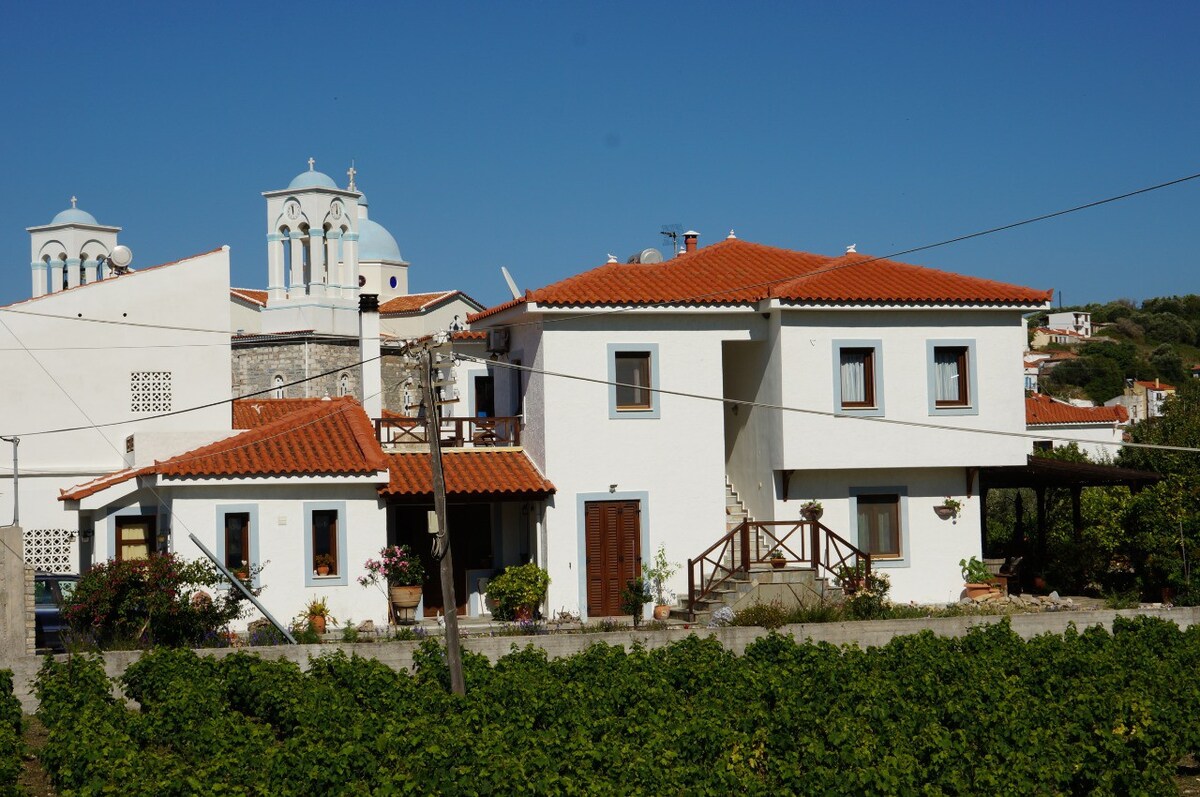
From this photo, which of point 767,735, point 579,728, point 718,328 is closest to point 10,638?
point 579,728

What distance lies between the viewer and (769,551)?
2597 cm

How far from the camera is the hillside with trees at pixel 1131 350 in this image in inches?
3556

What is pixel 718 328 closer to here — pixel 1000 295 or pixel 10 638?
pixel 1000 295

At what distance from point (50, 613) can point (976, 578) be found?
16.0 m

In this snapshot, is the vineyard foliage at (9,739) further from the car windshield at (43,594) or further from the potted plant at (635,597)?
the potted plant at (635,597)

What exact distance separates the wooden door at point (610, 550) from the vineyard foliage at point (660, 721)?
4.34m

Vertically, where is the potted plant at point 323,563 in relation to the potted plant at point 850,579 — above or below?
above

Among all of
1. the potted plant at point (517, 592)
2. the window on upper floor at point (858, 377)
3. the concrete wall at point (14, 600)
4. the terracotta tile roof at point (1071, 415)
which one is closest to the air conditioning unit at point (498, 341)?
the potted plant at point (517, 592)

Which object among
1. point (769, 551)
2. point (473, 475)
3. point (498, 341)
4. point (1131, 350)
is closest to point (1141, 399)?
point (1131, 350)

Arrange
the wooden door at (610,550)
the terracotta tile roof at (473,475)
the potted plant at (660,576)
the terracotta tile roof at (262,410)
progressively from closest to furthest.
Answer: the terracotta tile roof at (473,475) < the potted plant at (660,576) < the wooden door at (610,550) < the terracotta tile roof at (262,410)

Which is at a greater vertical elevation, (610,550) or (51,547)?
(51,547)

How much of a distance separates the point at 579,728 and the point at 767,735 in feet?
6.79

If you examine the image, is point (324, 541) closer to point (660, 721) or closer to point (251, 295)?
point (660, 721)

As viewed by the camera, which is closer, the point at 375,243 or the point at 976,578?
the point at 976,578
